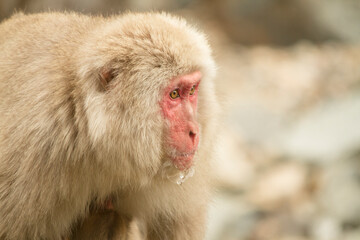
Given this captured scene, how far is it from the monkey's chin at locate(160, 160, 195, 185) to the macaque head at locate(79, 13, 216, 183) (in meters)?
0.02

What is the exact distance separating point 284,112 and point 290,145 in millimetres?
1053

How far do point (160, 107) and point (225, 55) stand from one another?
29.3 ft

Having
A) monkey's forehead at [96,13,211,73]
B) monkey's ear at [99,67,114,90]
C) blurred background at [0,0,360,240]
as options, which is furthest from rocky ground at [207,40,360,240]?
monkey's ear at [99,67,114,90]

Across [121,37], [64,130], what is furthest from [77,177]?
[121,37]

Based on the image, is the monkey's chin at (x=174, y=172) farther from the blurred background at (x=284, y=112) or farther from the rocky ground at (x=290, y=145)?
the rocky ground at (x=290, y=145)

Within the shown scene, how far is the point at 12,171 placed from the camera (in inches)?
148

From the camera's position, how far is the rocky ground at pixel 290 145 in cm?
952

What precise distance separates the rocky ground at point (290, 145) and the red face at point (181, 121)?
4567mm

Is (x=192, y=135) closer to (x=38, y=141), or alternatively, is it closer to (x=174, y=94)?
(x=174, y=94)

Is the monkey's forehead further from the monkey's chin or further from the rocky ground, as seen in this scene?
the rocky ground

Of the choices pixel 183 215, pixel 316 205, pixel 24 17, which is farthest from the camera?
pixel 316 205

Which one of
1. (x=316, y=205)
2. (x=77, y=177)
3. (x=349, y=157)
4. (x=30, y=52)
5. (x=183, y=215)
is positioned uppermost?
(x=30, y=52)

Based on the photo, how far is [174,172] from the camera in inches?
156

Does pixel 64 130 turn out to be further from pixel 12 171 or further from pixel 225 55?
pixel 225 55
